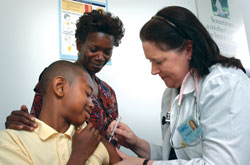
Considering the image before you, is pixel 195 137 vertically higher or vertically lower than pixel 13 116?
lower

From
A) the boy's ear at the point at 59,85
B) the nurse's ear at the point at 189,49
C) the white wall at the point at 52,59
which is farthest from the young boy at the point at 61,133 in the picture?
the white wall at the point at 52,59

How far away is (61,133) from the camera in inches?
41.6

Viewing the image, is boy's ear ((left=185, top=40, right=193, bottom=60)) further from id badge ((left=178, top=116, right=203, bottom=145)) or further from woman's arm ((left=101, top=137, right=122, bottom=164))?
woman's arm ((left=101, top=137, right=122, bottom=164))

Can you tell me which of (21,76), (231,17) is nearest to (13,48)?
(21,76)

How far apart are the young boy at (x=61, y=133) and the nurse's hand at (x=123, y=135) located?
15 centimetres

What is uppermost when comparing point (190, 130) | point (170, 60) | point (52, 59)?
point (52, 59)

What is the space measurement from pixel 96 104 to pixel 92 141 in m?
0.38

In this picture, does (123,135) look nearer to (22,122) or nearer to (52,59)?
(22,122)

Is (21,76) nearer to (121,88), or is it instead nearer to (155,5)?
(121,88)

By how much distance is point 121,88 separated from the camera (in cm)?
227

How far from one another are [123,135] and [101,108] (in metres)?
0.22

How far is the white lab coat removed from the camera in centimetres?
99

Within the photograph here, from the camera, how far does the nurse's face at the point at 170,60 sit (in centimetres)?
121

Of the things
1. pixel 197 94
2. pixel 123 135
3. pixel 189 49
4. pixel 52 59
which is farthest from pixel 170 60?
pixel 52 59
